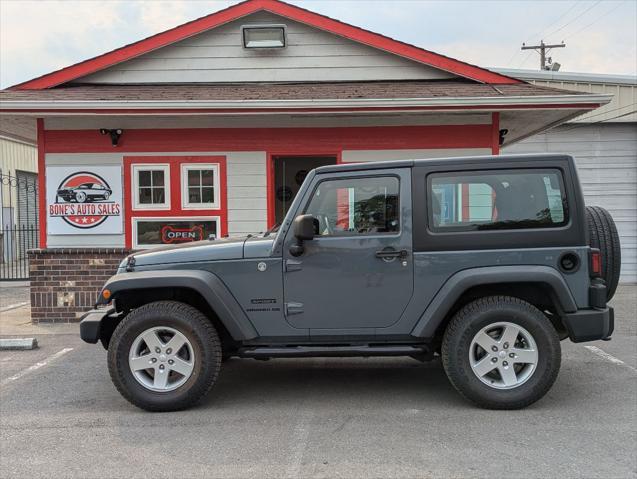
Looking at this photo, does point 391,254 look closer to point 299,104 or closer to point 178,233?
point 299,104

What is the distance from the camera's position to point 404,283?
4625 millimetres

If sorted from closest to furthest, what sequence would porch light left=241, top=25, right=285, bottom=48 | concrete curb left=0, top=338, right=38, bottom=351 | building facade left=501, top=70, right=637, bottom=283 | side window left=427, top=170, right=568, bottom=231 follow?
1. side window left=427, top=170, right=568, bottom=231
2. concrete curb left=0, top=338, right=38, bottom=351
3. porch light left=241, top=25, right=285, bottom=48
4. building facade left=501, top=70, right=637, bottom=283

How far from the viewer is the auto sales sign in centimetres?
859

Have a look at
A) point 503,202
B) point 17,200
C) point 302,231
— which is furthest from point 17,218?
point 503,202

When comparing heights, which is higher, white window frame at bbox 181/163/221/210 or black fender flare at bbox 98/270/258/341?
white window frame at bbox 181/163/221/210

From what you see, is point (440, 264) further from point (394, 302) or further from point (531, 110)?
point (531, 110)

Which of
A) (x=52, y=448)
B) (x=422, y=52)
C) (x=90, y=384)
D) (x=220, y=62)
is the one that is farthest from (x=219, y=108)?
(x=52, y=448)

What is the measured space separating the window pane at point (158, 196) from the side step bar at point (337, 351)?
4.49 meters

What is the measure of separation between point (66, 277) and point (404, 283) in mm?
5978

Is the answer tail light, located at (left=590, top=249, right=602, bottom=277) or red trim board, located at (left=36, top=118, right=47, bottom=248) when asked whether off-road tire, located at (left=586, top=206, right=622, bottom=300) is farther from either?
red trim board, located at (left=36, top=118, right=47, bottom=248)

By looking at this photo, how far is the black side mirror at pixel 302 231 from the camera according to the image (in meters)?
4.51

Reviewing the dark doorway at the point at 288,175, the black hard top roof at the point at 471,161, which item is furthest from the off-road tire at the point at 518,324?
the dark doorway at the point at 288,175

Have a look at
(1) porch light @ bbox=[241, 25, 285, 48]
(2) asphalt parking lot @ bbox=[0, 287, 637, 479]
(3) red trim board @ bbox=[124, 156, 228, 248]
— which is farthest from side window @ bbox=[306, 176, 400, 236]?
(1) porch light @ bbox=[241, 25, 285, 48]

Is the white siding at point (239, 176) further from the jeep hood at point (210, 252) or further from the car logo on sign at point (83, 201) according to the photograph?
the jeep hood at point (210, 252)
